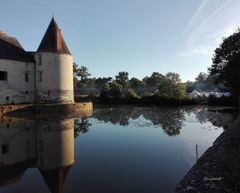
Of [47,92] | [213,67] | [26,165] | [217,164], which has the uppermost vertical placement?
[213,67]

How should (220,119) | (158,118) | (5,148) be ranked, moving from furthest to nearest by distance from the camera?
1. (158,118)
2. (220,119)
3. (5,148)

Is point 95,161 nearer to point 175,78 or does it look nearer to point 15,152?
point 15,152

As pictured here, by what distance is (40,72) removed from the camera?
32.9 m

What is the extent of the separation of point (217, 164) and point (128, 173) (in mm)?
2743

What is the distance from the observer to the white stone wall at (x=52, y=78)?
105 feet

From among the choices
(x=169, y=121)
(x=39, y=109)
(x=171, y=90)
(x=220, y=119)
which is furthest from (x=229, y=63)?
(x=39, y=109)

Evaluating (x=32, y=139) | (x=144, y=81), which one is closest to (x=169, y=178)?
(x=32, y=139)

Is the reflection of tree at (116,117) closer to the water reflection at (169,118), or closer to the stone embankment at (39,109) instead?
the water reflection at (169,118)

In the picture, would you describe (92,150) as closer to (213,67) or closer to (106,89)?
(213,67)

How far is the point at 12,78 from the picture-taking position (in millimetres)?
31562

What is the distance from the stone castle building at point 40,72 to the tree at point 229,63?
2086 cm

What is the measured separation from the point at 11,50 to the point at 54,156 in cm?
2616

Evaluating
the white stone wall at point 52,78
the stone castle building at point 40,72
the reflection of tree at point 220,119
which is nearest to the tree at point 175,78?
the reflection of tree at point 220,119

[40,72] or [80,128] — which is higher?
[40,72]
